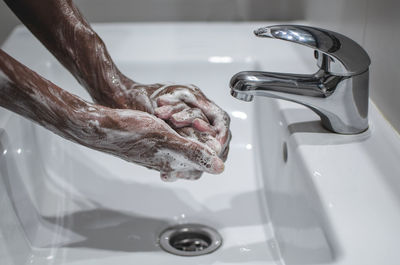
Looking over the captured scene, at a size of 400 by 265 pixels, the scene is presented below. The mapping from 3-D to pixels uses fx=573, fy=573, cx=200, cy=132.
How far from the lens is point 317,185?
0.55 metres

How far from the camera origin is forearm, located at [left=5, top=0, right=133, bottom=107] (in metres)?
0.65

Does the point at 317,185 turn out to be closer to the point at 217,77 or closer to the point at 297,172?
the point at 297,172

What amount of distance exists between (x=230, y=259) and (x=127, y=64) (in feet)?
1.24

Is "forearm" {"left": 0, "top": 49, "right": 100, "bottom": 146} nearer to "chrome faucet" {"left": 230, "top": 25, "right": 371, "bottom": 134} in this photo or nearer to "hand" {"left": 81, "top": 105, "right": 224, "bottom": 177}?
"hand" {"left": 81, "top": 105, "right": 224, "bottom": 177}

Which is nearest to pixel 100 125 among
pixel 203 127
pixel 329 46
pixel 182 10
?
pixel 203 127

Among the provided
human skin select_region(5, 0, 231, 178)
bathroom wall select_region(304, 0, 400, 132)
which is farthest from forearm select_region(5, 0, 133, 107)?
bathroom wall select_region(304, 0, 400, 132)

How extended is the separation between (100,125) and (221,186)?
0.99 ft

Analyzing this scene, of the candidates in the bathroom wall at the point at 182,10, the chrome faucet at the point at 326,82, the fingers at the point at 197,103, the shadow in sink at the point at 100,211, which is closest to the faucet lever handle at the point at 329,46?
the chrome faucet at the point at 326,82

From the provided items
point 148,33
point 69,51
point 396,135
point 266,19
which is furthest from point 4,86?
point 266,19

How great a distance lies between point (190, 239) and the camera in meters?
0.71

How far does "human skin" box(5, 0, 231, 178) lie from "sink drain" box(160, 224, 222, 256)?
0.38 ft

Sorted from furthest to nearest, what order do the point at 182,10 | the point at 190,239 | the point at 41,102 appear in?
1. the point at 182,10
2. the point at 190,239
3. the point at 41,102

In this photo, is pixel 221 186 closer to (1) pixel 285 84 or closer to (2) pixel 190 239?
(2) pixel 190 239

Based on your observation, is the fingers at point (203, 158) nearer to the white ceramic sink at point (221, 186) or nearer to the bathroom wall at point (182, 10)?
the white ceramic sink at point (221, 186)
